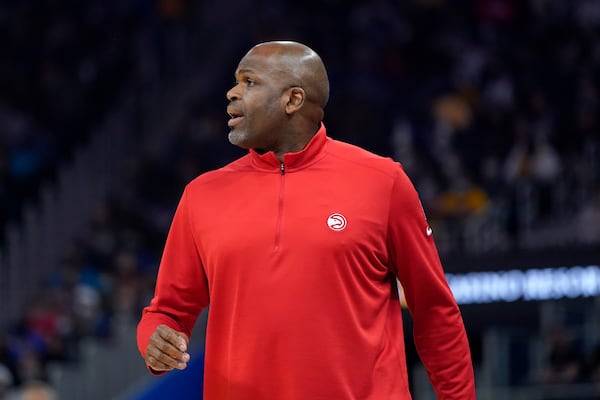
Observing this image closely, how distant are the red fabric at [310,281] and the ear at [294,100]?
11 cm

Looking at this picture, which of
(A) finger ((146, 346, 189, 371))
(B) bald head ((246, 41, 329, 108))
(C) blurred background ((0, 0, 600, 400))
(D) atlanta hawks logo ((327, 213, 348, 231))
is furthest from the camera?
(C) blurred background ((0, 0, 600, 400))

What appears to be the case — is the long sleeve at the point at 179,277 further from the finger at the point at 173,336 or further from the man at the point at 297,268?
the finger at the point at 173,336

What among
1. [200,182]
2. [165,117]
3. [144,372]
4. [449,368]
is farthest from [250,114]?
[165,117]

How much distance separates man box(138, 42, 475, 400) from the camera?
3.65 meters

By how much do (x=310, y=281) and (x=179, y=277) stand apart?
1.49 ft

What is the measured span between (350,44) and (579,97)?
11.2 ft

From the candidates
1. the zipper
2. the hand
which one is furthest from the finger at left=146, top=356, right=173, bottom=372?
the zipper

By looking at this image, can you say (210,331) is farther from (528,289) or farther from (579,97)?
(579,97)

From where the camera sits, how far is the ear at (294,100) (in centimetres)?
382

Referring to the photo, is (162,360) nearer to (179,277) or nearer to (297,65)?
(179,277)

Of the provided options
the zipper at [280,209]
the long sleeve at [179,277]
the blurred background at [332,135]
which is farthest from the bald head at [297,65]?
the blurred background at [332,135]

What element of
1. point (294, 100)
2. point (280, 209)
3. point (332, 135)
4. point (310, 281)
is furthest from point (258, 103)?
point (332, 135)

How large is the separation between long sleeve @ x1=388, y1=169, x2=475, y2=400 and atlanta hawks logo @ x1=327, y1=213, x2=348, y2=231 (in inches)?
6.1

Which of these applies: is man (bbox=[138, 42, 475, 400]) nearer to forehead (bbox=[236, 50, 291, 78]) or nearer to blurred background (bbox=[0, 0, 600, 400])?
forehead (bbox=[236, 50, 291, 78])
